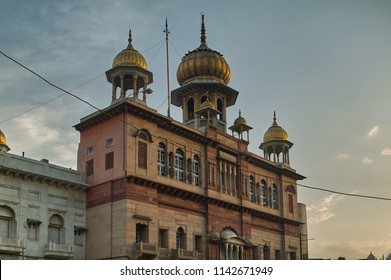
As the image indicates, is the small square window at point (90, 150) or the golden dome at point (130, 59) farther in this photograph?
the golden dome at point (130, 59)

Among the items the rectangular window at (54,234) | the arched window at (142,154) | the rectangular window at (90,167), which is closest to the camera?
the rectangular window at (54,234)

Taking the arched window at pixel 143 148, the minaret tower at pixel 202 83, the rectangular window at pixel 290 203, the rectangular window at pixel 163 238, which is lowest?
the rectangular window at pixel 163 238

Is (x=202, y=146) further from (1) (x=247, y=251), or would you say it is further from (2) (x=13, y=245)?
(2) (x=13, y=245)

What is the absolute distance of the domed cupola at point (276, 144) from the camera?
4501 cm

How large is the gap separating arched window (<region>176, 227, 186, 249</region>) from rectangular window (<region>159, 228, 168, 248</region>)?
1.27 metres

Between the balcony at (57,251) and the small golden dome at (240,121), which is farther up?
the small golden dome at (240,121)

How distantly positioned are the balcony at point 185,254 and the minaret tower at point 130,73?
8925 millimetres

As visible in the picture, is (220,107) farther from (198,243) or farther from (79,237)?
(79,237)

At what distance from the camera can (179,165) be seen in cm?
3466

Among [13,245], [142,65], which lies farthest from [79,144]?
[13,245]

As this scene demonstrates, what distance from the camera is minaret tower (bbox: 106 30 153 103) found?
1301 inches

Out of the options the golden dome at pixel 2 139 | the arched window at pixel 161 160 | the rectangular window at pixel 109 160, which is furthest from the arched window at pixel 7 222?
→ the golden dome at pixel 2 139

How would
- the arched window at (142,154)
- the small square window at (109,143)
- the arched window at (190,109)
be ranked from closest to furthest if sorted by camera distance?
the arched window at (142,154), the small square window at (109,143), the arched window at (190,109)

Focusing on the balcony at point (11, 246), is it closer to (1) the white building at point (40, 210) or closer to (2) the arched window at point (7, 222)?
(1) the white building at point (40, 210)
